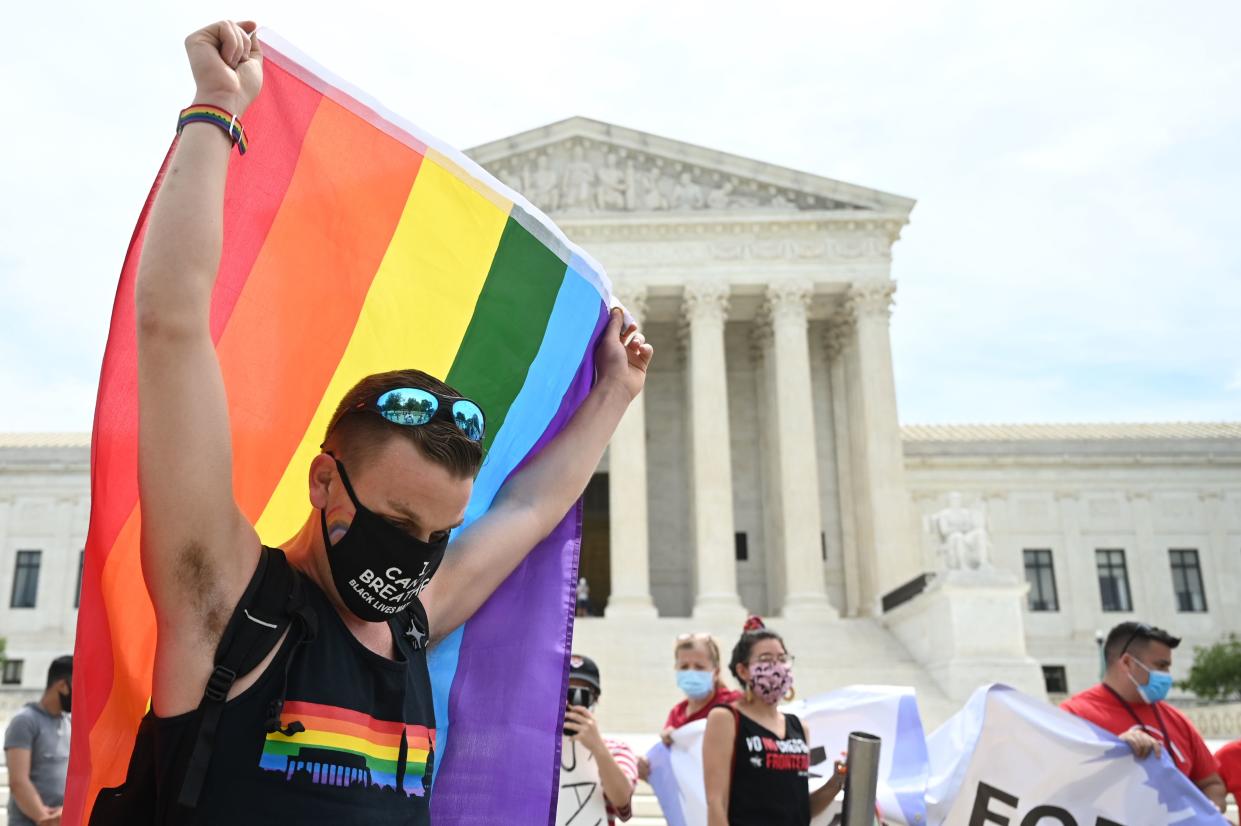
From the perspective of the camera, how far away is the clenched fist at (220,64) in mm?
1920

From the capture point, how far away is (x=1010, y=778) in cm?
605

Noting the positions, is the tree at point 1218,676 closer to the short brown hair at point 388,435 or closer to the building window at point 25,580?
the short brown hair at point 388,435

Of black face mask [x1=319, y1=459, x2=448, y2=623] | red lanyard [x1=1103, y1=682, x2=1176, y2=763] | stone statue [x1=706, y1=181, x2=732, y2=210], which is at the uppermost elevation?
stone statue [x1=706, y1=181, x2=732, y2=210]

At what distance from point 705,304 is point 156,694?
30.5m

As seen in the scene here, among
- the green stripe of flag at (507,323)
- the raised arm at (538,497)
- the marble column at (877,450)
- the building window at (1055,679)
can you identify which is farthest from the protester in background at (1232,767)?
the building window at (1055,679)

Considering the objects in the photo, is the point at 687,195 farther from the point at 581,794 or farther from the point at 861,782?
the point at 861,782

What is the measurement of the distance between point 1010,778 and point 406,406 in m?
5.39

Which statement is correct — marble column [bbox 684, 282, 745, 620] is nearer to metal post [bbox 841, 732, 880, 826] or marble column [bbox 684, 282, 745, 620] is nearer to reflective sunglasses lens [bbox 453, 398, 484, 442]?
metal post [bbox 841, 732, 880, 826]

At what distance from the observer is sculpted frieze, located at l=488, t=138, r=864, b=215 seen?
32.8m

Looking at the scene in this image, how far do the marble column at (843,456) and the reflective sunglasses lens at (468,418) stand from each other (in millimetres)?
32416

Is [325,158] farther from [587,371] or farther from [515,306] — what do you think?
[587,371]

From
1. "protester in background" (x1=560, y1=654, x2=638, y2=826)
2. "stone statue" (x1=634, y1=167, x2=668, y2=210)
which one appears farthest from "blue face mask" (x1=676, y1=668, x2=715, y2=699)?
"stone statue" (x1=634, y1=167, x2=668, y2=210)

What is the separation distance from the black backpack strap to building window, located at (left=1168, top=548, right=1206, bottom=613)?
42889mm

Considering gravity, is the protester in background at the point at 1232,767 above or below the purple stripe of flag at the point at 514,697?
below
